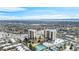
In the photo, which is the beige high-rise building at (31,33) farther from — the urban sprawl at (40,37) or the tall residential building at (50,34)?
the tall residential building at (50,34)

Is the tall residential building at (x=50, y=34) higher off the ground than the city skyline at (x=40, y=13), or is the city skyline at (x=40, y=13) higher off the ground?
the city skyline at (x=40, y=13)

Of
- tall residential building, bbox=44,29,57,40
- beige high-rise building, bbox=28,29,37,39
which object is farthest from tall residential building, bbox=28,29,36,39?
tall residential building, bbox=44,29,57,40

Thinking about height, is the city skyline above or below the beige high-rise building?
above

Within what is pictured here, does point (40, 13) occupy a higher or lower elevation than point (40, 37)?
higher

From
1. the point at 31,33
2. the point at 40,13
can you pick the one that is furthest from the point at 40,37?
the point at 40,13

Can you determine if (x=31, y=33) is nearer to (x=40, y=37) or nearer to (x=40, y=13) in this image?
(x=40, y=37)

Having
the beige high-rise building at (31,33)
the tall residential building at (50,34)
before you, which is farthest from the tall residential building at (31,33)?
the tall residential building at (50,34)

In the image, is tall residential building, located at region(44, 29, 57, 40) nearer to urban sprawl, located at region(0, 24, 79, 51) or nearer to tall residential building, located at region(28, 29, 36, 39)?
urban sprawl, located at region(0, 24, 79, 51)

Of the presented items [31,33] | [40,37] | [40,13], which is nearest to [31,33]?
[31,33]

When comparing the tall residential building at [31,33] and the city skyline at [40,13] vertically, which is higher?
the city skyline at [40,13]
